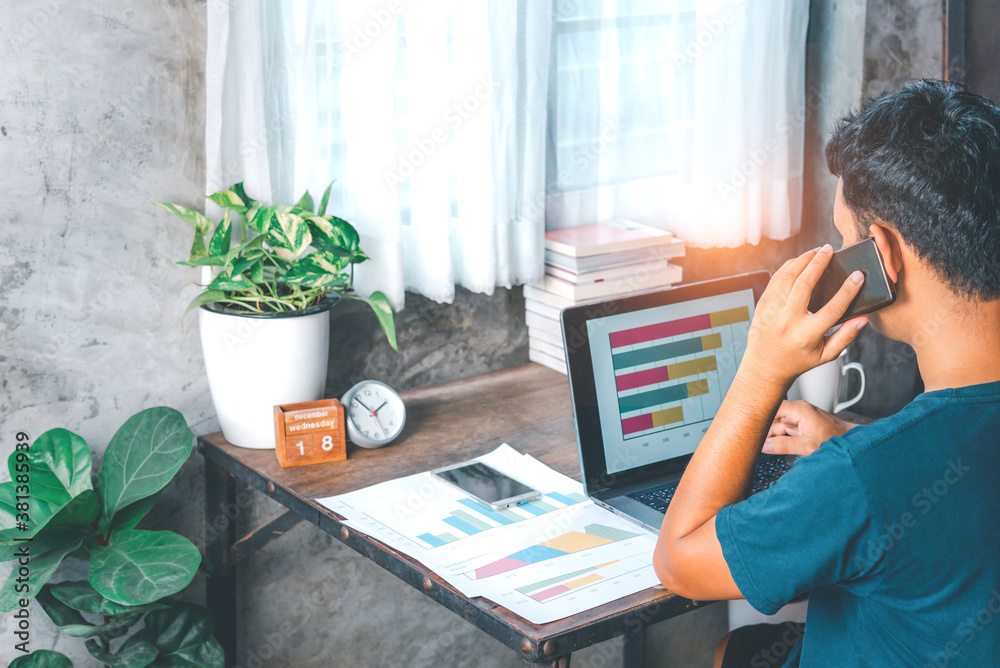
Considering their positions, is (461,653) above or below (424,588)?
below

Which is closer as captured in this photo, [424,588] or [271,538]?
[424,588]

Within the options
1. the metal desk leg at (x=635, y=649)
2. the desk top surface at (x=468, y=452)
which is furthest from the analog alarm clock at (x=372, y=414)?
the metal desk leg at (x=635, y=649)

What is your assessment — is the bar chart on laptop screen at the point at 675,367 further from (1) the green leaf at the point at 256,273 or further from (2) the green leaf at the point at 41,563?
(2) the green leaf at the point at 41,563

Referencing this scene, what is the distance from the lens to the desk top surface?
1.07 metres

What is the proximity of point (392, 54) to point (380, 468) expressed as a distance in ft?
2.33

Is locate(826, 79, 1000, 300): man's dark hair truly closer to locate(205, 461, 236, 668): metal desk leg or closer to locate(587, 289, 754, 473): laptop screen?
locate(587, 289, 754, 473): laptop screen

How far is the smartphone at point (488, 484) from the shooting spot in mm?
1358

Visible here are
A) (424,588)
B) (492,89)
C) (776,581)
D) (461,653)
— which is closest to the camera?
(776,581)

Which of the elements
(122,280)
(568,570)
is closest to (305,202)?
(122,280)

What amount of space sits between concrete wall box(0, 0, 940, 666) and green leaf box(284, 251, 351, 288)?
0.77 feet

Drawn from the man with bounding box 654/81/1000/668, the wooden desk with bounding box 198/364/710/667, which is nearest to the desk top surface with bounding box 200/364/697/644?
the wooden desk with bounding box 198/364/710/667

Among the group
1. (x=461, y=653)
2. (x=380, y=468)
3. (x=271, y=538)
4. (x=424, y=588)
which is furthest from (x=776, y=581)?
(x=461, y=653)

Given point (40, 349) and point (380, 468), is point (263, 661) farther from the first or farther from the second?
point (40, 349)

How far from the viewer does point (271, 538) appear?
5.08ft
